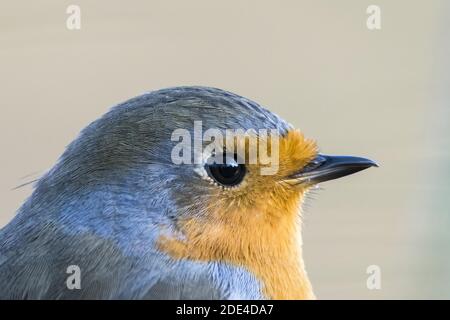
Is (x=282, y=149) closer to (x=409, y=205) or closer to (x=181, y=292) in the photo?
(x=181, y=292)

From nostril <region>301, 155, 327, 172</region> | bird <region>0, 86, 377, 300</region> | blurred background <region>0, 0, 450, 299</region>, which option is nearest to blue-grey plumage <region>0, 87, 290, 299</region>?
bird <region>0, 86, 377, 300</region>

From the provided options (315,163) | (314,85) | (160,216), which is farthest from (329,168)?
(314,85)

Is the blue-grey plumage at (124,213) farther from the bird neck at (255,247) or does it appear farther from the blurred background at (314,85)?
the blurred background at (314,85)

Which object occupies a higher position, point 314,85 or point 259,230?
point 314,85

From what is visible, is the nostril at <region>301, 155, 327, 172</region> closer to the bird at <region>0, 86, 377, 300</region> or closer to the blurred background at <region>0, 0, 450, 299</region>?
the bird at <region>0, 86, 377, 300</region>

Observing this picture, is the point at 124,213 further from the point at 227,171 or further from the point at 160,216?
the point at 227,171

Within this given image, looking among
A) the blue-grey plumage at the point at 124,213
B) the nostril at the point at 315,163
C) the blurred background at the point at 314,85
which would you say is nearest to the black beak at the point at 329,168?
the nostril at the point at 315,163
